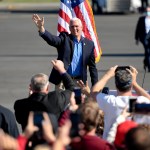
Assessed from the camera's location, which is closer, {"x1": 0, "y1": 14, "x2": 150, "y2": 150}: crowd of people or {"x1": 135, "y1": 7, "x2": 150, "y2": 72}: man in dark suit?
{"x1": 0, "y1": 14, "x2": 150, "y2": 150}: crowd of people

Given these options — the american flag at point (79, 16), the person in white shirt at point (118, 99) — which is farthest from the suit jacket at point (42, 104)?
the american flag at point (79, 16)

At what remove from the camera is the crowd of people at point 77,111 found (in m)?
6.88

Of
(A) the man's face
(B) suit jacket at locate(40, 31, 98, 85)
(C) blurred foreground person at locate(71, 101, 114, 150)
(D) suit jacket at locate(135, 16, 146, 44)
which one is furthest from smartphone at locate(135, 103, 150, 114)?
(D) suit jacket at locate(135, 16, 146, 44)

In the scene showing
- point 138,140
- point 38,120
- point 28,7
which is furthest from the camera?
point 28,7

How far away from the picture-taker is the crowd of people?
271 inches

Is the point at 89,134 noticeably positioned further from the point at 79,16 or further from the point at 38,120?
the point at 79,16

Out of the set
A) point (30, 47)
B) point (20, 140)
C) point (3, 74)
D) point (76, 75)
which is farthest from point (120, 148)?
point (30, 47)

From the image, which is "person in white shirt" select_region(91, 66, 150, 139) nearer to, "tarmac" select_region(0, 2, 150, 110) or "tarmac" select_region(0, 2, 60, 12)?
"tarmac" select_region(0, 2, 150, 110)

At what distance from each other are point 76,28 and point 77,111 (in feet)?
18.7

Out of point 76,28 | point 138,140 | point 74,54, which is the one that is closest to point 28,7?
point 74,54

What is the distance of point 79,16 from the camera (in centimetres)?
1559

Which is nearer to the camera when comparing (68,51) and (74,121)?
(74,121)

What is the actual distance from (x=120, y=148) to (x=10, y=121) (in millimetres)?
1853

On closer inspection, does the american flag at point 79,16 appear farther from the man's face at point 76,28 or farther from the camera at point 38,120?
the camera at point 38,120
